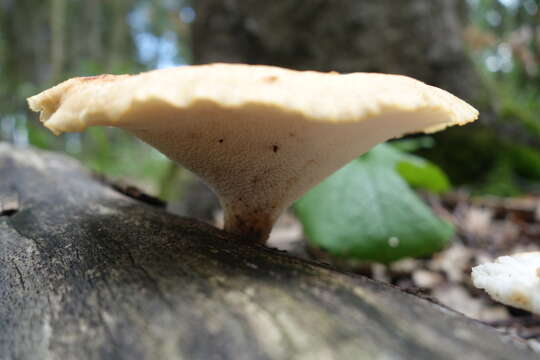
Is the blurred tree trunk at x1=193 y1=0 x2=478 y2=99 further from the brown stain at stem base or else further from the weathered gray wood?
the weathered gray wood

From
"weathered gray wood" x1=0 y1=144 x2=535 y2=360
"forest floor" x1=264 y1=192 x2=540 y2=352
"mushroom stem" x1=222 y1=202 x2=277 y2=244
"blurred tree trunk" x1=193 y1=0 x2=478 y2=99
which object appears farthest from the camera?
"blurred tree trunk" x1=193 y1=0 x2=478 y2=99

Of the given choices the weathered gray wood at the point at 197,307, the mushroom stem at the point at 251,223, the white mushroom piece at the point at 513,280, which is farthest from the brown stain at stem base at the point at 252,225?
the white mushroom piece at the point at 513,280

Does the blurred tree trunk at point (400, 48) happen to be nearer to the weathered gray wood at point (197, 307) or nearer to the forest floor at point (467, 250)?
the forest floor at point (467, 250)

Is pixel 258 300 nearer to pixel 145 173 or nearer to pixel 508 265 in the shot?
pixel 508 265

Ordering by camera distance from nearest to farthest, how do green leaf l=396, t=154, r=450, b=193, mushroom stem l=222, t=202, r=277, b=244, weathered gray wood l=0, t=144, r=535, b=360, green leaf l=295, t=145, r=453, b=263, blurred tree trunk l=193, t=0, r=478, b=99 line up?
weathered gray wood l=0, t=144, r=535, b=360 < mushroom stem l=222, t=202, r=277, b=244 < green leaf l=295, t=145, r=453, b=263 < green leaf l=396, t=154, r=450, b=193 < blurred tree trunk l=193, t=0, r=478, b=99

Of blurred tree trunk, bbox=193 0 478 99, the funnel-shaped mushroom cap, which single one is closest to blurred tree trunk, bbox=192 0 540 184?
blurred tree trunk, bbox=193 0 478 99

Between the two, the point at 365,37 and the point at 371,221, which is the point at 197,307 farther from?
the point at 365,37

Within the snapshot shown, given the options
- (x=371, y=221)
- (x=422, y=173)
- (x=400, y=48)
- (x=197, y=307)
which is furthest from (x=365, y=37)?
(x=197, y=307)
